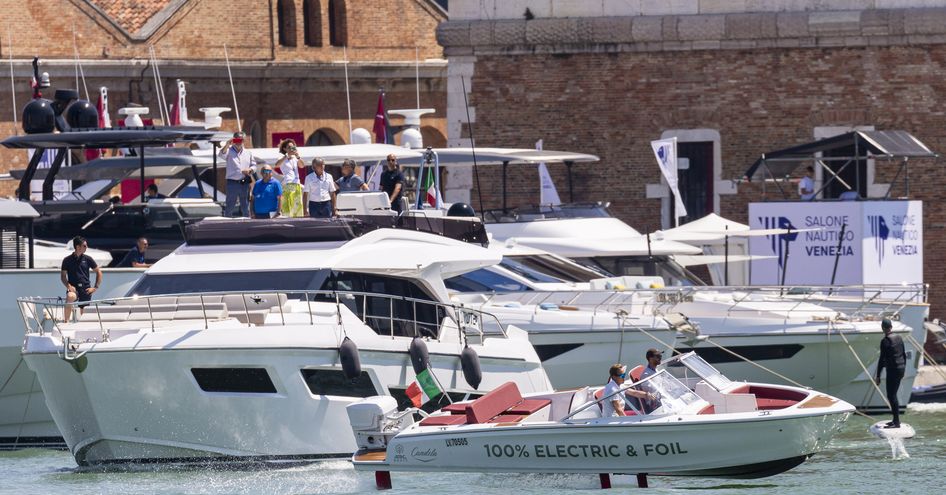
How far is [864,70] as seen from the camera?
3284 centimetres

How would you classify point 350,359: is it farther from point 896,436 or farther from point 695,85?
point 695,85

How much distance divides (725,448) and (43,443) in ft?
28.4

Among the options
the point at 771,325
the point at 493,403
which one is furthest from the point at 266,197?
the point at 771,325

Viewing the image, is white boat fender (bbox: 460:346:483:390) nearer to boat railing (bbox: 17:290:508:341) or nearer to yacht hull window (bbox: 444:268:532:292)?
boat railing (bbox: 17:290:508:341)

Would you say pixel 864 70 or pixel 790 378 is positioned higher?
pixel 864 70

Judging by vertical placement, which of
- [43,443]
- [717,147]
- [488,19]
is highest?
[488,19]

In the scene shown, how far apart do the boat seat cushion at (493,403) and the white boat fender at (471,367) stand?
0.88ft

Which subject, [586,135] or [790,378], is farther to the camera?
[586,135]

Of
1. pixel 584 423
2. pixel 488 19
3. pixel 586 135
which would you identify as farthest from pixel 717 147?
pixel 584 423

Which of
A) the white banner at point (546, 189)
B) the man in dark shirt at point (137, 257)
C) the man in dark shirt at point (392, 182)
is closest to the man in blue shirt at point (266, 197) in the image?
the man in dark shirt at point (137, 257)

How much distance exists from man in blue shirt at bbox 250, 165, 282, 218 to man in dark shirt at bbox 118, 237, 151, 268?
2.52 metres

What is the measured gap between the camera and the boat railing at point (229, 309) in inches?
736

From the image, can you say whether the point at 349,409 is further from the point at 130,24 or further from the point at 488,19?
the point at 130,24

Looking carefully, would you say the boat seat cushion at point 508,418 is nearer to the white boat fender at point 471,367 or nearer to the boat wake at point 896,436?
the white boat fender at point 471,367
